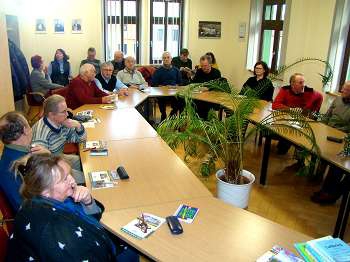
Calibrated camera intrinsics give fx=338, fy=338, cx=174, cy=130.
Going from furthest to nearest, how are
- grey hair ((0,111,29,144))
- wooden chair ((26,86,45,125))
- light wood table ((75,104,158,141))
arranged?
wooden chair ((26,86,45,125)) → light wood table ((75,104,158,141)) → grey hair ((0,111,29,144))

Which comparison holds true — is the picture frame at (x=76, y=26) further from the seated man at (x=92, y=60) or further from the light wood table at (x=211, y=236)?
the light wood table at (x=211, y=236)

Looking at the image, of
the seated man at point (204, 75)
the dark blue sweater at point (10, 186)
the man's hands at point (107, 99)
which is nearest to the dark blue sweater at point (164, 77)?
the seated man at point (204, 75)

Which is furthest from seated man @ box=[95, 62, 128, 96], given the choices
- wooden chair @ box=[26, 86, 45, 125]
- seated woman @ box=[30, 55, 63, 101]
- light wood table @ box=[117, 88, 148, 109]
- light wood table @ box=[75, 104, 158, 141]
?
seated woman @ box=[30, 55, 63, 101]

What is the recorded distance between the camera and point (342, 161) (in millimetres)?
2869

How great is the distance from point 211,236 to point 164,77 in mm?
5103

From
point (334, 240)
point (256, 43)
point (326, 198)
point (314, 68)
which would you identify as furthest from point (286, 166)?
point (256, 43)

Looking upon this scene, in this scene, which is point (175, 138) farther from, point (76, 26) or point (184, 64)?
point (76, 26)

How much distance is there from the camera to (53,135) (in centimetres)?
298

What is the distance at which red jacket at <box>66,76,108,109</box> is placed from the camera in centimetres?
462

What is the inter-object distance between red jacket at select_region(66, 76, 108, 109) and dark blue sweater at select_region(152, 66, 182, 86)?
2.00 metres

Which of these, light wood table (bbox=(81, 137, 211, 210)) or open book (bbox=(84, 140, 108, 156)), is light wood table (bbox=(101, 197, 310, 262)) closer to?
light wood table (bbox=(81, 137, 211, 210))

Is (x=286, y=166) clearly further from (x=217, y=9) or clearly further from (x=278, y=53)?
(x=217, y=9)

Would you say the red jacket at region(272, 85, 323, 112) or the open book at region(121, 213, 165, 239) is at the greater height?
the red jacket at region(272, 85, 323, 112)

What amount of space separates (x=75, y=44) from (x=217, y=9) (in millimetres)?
3567
